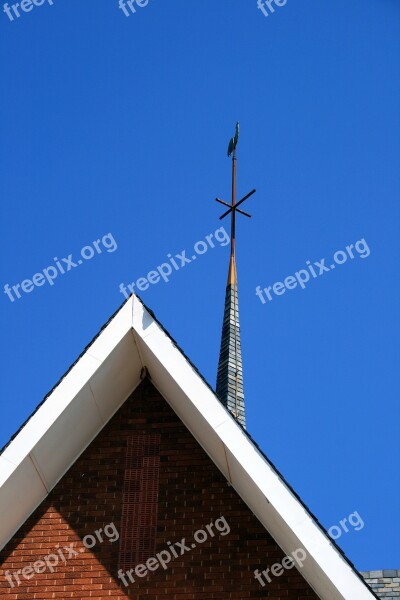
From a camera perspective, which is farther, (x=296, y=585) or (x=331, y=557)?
(x=296, y=585)

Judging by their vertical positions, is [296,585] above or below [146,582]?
below

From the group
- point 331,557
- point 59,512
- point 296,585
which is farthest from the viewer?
point 59,512

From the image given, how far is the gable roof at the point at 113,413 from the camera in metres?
11.1

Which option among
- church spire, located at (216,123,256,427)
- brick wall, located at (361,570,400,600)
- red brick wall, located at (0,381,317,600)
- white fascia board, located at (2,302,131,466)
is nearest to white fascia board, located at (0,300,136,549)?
white fascia board, located at (2,302,131,466)

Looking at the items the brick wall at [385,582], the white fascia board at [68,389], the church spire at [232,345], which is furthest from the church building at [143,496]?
the church spire at [232,345]

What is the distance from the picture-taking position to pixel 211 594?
11.5 metres

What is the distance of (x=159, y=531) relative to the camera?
12.0 metres

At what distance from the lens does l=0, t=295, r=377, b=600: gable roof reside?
1110 cm

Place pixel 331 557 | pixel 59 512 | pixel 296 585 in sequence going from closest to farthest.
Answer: pixel 331 557
pixel 296 585
pixel 59 512

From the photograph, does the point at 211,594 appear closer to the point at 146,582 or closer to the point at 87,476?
the point at 146,582

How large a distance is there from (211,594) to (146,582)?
641 mm

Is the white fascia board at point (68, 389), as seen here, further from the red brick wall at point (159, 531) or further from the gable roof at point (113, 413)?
the red brick wall at point (159, 531)

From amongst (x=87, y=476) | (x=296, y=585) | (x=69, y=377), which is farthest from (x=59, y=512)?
(x=296, y=585)

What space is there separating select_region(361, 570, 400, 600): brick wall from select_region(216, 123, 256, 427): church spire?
30.8 ft
